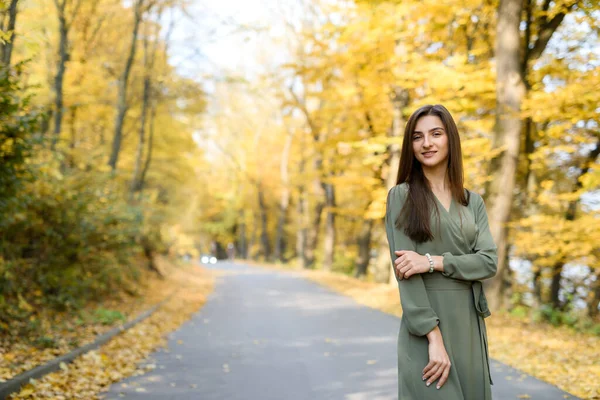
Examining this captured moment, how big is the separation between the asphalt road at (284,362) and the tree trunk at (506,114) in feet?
10.4

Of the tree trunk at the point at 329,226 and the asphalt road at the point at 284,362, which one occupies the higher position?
the tree trunk at the point at 329,226

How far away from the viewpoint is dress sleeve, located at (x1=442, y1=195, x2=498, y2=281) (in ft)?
8.29

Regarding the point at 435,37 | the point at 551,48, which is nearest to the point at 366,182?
the point at 435,37

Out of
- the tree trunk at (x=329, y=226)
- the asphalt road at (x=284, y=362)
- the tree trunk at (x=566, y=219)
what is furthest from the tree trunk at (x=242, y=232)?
the asphalt road at (x=284, y=362)

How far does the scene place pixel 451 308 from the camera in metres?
2.56

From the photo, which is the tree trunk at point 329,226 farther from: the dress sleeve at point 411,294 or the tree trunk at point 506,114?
the dress sleeve at point 411,294

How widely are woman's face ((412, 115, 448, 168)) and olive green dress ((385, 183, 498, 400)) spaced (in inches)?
8.2

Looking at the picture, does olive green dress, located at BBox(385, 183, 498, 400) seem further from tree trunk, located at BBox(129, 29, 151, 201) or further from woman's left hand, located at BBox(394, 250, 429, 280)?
tree trunk, located at BBox(129, 29, 151, 201)

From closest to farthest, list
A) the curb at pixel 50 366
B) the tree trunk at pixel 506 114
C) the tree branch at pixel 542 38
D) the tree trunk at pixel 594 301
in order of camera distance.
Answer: the curb at pixel 50 366
the tree trunk at pixel 506 114
the tree branch at pixel 542 38
the tree trunk at pixel 594 301

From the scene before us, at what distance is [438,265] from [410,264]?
0.40 ft

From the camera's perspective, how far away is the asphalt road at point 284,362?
19.9ft

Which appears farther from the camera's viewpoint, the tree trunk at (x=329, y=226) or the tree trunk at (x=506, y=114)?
the tree trunk at (x=329, y=226)

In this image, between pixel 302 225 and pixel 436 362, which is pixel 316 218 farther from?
pixel 436 362

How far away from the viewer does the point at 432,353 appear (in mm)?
2465
